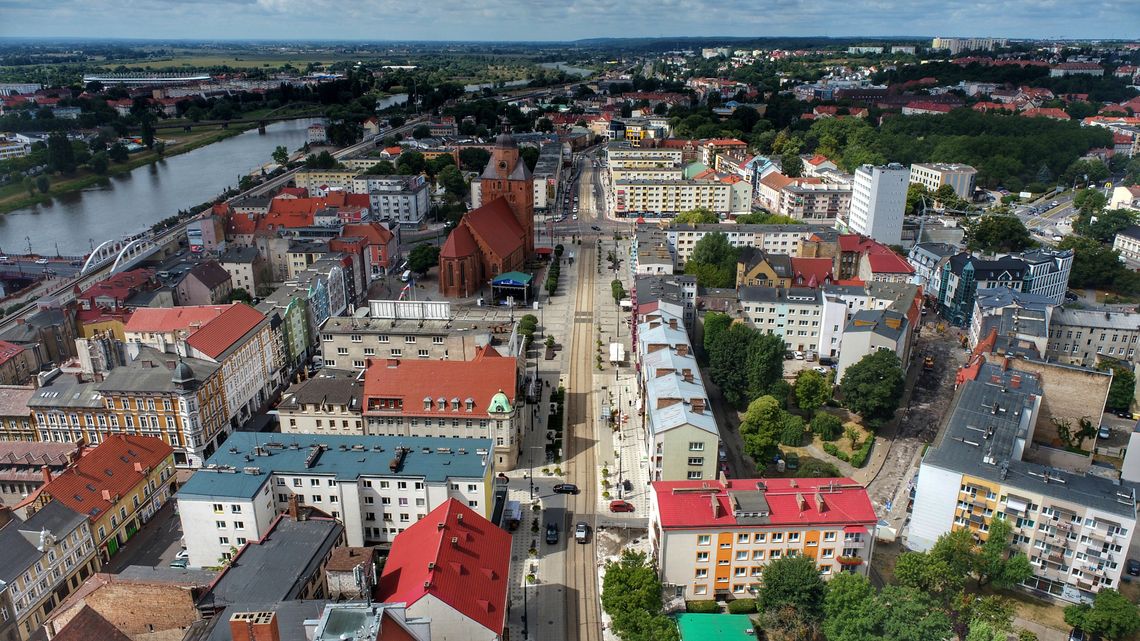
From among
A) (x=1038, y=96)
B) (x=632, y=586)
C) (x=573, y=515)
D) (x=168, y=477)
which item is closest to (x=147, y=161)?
(x=168, y=477)

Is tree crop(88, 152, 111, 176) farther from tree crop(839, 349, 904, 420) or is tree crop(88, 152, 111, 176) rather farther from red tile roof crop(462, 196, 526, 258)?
tree crop(839, 349, 904, 420)

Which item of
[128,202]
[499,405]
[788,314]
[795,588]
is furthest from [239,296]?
[128,202]

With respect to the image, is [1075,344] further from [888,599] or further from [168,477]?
[168,477]

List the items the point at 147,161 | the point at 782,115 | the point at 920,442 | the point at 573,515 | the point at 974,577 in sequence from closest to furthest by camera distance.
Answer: the point at 974,577 → the point at 573,515 → the point at 920,442 → the point at 147,161 → the point at 782,115

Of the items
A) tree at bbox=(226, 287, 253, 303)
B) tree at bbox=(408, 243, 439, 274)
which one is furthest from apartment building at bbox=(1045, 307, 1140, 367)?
tree at bbox=(226, 287, 253, 303)

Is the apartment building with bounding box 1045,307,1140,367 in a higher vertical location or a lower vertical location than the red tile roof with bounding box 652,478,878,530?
lower

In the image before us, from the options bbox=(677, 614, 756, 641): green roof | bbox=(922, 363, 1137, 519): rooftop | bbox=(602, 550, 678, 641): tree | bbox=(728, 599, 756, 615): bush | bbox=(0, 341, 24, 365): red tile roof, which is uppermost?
bbox=(922, 363, 1137, 519): rooftop

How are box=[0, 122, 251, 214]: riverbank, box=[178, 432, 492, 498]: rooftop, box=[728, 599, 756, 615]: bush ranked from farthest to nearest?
box=[0, 122, 251, 214]: riverbank < box=[178, 432, 492, 498]: rooftop < box=[728, 599, 756, 615]: bush
